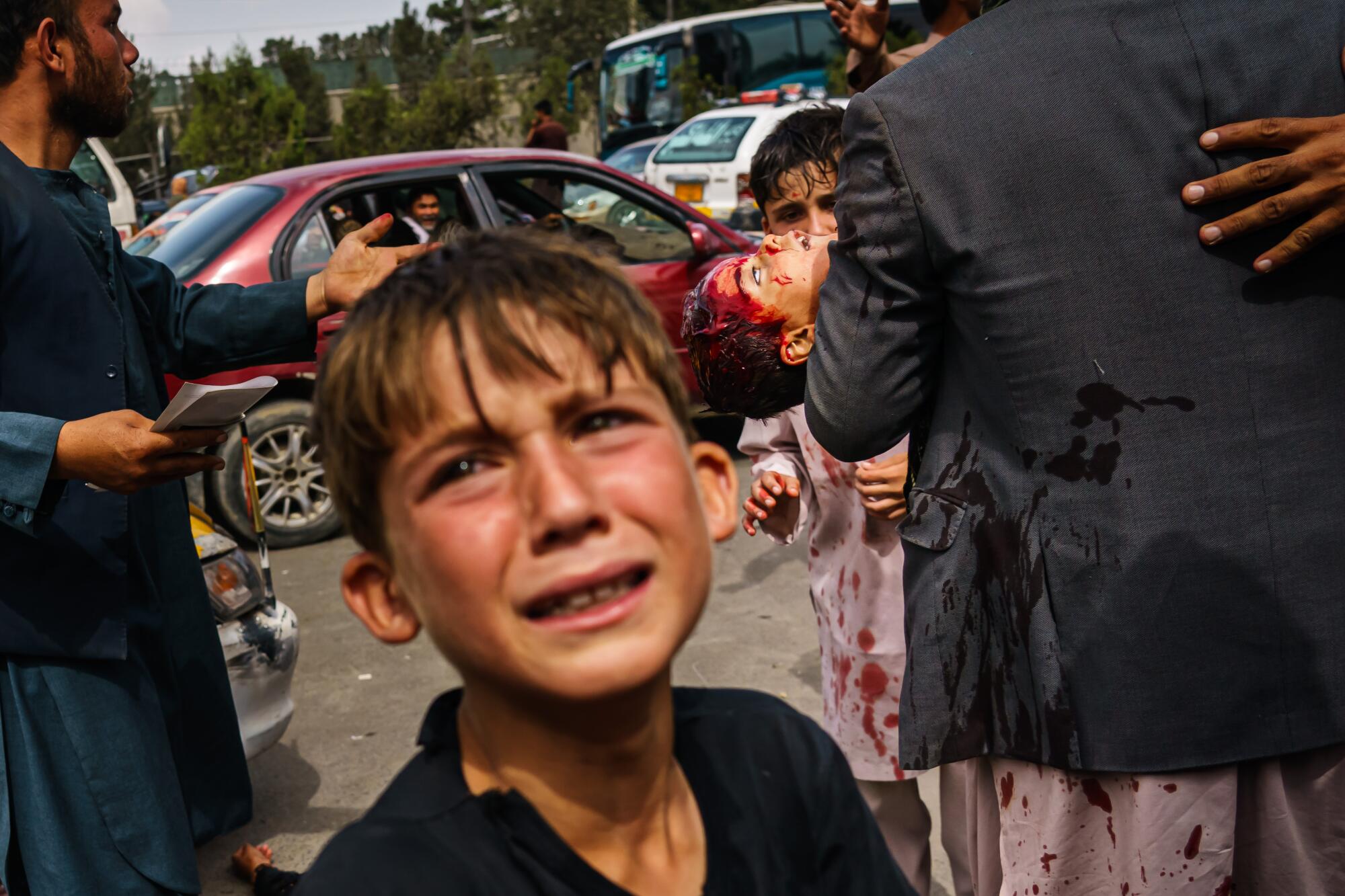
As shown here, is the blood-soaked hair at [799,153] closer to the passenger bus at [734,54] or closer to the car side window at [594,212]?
the car side window at [594,212]

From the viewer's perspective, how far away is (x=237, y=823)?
9.19 ft

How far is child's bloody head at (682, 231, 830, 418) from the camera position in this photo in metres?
2.28

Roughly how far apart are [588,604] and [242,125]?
19.9 m

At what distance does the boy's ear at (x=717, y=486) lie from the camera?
133 centimetres

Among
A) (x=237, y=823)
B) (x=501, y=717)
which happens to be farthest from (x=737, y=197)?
(x=501, y=717)

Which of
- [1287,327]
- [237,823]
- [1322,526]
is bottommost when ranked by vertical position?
[237,823]

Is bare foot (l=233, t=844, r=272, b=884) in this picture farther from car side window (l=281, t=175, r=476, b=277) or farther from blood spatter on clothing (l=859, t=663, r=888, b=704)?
car side window (l=281, t=175, r=476, b=277)

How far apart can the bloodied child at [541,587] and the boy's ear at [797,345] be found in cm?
100

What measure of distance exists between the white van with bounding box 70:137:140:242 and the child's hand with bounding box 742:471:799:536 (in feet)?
33.0

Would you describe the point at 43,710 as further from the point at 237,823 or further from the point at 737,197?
the point at 737,197

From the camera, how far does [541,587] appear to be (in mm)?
1063

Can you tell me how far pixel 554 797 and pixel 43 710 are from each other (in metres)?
1.52

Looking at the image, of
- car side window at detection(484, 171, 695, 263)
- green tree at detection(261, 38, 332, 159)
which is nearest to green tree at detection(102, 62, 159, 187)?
green tree at detection(261, 38, 332, 159)

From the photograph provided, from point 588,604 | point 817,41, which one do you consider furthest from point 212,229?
point 817,41
